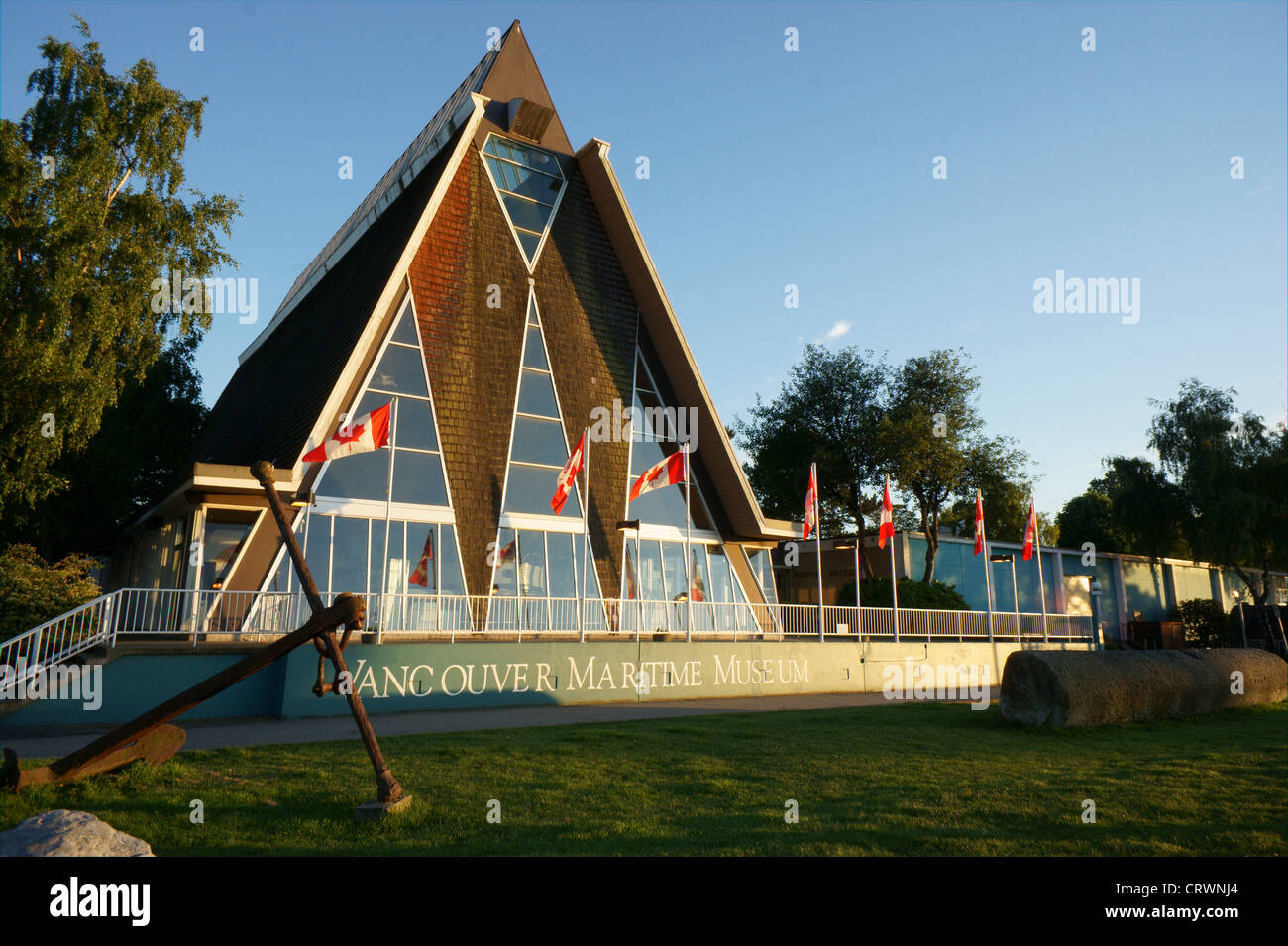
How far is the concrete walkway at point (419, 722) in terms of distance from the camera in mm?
10648

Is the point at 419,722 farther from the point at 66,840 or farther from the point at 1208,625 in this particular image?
the point at 1208,625

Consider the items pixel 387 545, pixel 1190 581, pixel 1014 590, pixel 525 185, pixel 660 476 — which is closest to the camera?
pixel 387 545

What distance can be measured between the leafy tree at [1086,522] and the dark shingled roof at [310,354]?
59991 millimetres

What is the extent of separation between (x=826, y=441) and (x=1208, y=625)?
861 inches

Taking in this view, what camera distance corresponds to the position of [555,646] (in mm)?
16859

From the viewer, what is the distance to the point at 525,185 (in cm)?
2364

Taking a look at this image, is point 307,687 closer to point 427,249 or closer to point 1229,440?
point 427,249

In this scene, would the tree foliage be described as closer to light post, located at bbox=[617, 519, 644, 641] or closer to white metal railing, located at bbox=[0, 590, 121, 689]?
light post, located at bbox=[617, 519, 644, 641]

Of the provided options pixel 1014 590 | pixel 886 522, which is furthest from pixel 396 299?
pixel 1014 590

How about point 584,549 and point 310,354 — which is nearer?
point 584,549

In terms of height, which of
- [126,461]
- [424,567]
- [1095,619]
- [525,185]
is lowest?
[1095,619]

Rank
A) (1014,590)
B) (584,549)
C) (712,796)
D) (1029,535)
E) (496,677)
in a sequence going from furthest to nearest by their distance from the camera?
(1014,590) < (1029,535) < (584,549) < (496,677) < (712,796)

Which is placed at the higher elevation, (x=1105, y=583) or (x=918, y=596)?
(x=1105, y=583)

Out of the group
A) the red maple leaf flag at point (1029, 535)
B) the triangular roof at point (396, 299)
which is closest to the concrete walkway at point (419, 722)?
the triangular roof at point (396, 299)
